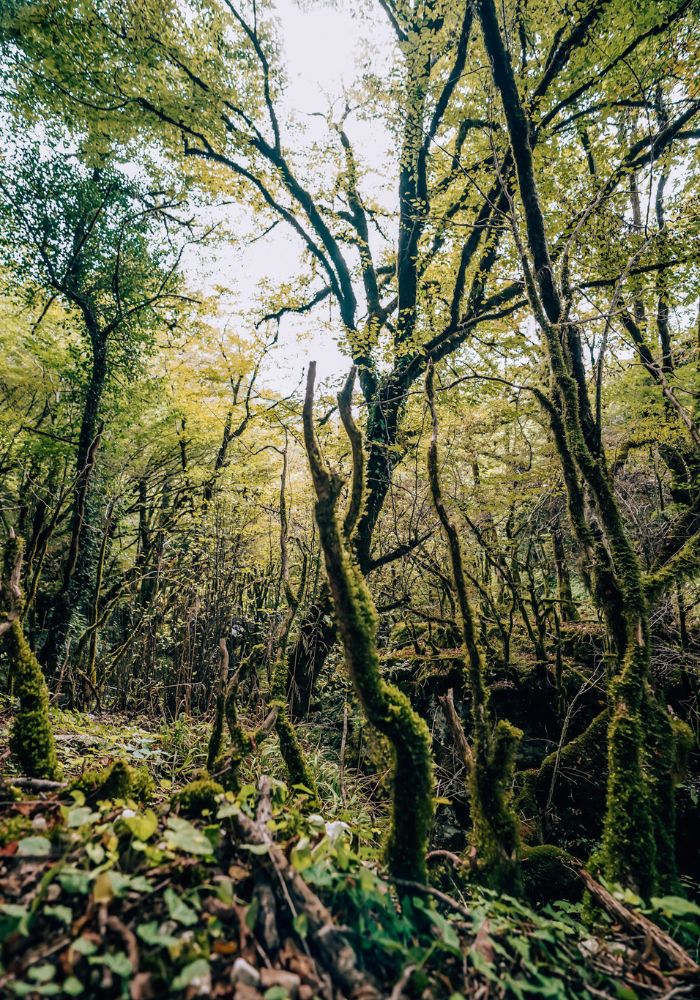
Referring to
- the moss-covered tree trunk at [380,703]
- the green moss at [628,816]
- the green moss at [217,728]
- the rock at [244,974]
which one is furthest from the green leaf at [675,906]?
the green moss at [217,728]

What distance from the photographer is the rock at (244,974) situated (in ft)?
4.12

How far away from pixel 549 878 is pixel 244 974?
11.2ft

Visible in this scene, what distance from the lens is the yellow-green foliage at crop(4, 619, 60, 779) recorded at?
236cm

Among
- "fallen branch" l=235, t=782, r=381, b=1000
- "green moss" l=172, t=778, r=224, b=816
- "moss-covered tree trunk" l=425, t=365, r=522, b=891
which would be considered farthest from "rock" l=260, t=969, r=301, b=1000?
"moss-covered tree trunk" l=425, t=365, r=522, b=891

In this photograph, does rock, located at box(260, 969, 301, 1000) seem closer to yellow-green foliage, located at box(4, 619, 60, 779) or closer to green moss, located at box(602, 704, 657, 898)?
yellow-green foliage, located at box(4, 619, 60, 779)

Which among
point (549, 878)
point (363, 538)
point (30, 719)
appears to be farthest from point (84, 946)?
point (363, 538)

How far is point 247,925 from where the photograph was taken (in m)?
1.42

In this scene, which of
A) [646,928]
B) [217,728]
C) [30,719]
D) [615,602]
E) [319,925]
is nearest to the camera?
[319,925]

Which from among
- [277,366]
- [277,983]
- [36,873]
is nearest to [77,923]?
[36,873]

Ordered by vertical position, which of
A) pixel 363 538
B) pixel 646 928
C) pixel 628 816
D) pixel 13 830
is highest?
pixel 363 538

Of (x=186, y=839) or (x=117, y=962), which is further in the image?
(x=186, y=839)

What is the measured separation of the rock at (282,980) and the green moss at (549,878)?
299 centimetres

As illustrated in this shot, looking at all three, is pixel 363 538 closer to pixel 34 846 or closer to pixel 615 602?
pixel 615 602

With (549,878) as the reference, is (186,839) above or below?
above
